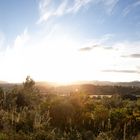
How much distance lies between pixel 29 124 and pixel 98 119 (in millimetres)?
3645

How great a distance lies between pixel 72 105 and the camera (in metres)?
19.4

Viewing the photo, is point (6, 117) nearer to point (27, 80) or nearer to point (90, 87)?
point (27, 80)

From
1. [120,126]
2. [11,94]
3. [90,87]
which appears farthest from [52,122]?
[90,87]

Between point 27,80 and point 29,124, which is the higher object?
point 27,80

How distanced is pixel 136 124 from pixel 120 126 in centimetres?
100

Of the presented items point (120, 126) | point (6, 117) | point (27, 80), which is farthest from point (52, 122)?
point (27, 80)

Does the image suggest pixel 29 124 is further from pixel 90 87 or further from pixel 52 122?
Result: pixel 90 87

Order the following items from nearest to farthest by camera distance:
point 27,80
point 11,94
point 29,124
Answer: point 29,124
point 11,94
point 27,80

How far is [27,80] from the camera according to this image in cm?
4175

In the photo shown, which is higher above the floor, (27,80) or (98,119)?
(27,80)

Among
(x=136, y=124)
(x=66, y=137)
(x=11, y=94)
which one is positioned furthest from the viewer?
(x=11, y=94)

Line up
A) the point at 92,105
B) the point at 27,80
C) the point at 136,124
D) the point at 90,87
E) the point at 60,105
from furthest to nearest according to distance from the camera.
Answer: the point at 90,87 → the point at 27,80 → the point at 92,105 → the point at 60,105 → the point at 136,124

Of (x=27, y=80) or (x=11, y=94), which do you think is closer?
(x=11, y=94)

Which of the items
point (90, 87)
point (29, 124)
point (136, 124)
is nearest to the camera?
point (29, 124)
